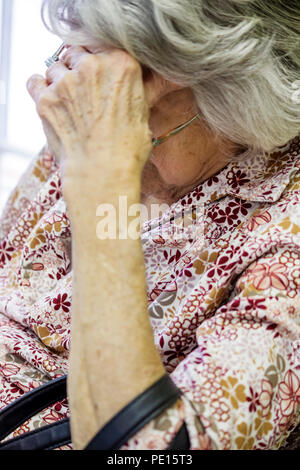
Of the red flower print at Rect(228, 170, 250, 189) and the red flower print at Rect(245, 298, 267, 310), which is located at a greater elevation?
the red flower print at Rect(228, 170, 250, 189)

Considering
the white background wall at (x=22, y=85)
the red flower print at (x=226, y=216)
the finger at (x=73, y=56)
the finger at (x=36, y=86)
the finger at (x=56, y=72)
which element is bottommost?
the white background wall at (x=22, y=85)

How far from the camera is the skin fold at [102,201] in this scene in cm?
83

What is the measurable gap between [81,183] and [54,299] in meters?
0.45

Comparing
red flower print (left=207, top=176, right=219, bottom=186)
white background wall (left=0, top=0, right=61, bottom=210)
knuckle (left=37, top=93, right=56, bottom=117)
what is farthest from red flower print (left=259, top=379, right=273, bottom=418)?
white background wall (left=0, top=0, right=61, bottom=210)

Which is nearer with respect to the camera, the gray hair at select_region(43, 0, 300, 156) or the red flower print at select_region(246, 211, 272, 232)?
the gray hair at select_region(43, 0, 300, 156)

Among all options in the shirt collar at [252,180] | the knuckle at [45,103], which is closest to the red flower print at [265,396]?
the shirt collar at [252,180]

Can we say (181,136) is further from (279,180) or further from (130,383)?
(130,383)

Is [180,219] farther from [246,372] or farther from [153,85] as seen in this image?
[246,372]

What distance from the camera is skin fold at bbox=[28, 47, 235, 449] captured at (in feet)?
2.74

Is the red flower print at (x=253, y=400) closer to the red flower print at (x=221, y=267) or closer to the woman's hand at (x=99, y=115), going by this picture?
the red flower print at (x=221, y=267)

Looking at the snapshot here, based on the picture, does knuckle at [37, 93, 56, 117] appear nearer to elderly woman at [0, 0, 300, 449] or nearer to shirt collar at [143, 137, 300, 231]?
elderly woman at [0, 0, 300, 449]

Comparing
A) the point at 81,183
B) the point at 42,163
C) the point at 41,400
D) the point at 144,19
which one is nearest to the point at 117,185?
the point at 81,183

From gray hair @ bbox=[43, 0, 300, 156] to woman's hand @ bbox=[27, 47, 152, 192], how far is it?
0.04m

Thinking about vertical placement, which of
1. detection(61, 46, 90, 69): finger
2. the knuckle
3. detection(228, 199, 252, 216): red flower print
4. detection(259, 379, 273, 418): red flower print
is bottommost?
detection(259, 379, 273, 418): red flower print
